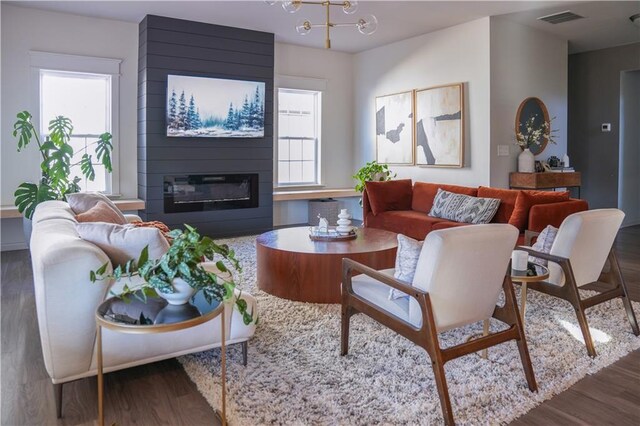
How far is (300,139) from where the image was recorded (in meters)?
7.71

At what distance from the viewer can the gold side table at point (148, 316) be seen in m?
1.71

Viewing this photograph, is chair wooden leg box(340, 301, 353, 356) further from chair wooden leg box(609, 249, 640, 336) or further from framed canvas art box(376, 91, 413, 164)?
framed canvas art box(376, 91, 413, 164)

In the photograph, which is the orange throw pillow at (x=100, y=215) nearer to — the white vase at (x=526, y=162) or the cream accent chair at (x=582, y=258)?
the cream accent chair at (x=582, y=258)

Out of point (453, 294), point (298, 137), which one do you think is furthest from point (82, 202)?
point (298, 137)

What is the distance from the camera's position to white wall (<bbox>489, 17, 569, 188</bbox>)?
5.95 metres

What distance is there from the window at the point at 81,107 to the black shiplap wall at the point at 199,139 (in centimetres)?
45

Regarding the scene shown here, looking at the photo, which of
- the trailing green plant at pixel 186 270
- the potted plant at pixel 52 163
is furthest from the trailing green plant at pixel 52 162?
the trailing green plant at pixel 186 270

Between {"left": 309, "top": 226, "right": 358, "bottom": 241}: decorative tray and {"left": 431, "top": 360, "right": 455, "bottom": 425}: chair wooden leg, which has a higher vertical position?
{"left": 309, "top": 226, "right": 358, "bottom": 241}: decorative tray

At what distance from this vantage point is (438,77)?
6.51 m

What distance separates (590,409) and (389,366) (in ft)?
3.04

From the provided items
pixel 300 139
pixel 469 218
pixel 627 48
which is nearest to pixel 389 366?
pixel 469 218

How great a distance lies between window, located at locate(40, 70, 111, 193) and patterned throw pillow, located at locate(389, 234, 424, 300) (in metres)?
4.82

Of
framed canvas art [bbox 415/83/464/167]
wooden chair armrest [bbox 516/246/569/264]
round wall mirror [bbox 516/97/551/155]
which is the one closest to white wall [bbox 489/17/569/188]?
round wall mirror [bbox 516/97/551/155]

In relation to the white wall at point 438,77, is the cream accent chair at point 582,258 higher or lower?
lower
